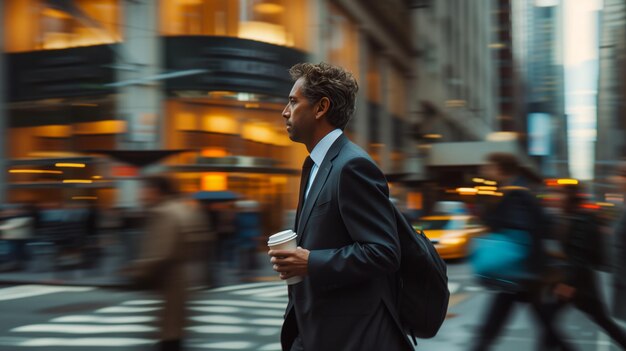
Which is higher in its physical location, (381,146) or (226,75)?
(226,75)

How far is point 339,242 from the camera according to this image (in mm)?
2309

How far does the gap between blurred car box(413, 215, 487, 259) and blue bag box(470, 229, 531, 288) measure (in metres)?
12.3

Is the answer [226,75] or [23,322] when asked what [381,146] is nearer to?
[226,75]

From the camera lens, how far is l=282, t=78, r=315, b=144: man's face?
2.46m

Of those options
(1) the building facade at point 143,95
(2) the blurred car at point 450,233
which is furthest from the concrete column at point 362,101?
(2) the blurred car at point 450,233

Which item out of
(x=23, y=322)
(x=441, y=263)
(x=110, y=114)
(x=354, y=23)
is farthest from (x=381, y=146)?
(x=441, y=263)

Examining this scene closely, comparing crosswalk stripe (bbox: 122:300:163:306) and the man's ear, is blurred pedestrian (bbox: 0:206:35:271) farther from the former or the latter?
the man's ear

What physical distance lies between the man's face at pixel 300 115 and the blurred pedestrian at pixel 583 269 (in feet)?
11.2

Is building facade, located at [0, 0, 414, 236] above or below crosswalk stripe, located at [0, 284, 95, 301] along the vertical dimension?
above

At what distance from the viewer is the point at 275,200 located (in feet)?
69.8

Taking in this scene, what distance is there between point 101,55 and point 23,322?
12.5 metres

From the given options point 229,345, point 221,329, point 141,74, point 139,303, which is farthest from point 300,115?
point 141,74

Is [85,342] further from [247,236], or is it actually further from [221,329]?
[247,236]

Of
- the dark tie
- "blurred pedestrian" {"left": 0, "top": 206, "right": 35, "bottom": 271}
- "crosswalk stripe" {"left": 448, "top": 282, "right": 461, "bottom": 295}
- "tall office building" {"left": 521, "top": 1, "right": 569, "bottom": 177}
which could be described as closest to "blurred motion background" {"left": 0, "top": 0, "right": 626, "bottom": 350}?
"blurred pedestrian" {"left": 0, "top": 206, "right": 35, "bottom": 271}
